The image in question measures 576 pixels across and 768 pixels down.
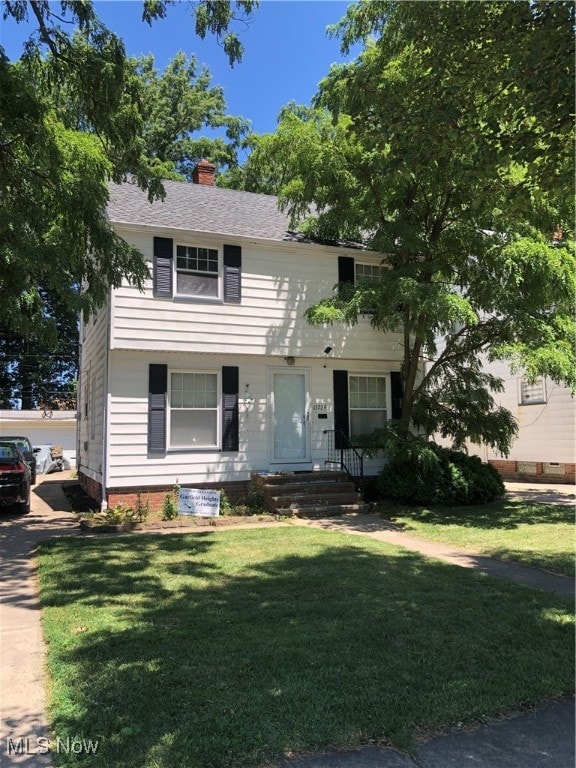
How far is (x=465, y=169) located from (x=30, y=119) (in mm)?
4947

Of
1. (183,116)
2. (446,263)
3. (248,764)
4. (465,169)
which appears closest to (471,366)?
(446,263)

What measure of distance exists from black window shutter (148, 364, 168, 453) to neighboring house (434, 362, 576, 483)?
9321 mm

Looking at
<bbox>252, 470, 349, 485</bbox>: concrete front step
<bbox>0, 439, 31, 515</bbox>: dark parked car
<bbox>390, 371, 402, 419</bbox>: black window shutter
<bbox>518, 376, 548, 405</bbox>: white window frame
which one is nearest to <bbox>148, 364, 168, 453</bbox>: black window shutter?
<bbox>252, 470, 349, 485</bbox>: concrete front step

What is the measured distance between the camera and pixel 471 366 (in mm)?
13062

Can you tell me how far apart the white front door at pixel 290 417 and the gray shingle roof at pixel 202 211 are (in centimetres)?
318

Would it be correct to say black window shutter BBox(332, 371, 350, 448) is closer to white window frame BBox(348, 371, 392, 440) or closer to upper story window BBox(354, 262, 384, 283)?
white window frame BBox(348, 371, 392, 440)

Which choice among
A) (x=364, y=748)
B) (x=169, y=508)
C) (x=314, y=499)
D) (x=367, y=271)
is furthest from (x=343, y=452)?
(x=364, y=748)

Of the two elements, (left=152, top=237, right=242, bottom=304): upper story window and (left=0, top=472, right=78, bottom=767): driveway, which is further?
(left=152, top=237, right=242, bottom=304): upper story window

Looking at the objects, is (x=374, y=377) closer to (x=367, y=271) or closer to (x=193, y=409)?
(x=367, y=271)

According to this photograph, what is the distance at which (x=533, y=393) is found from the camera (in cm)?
1794

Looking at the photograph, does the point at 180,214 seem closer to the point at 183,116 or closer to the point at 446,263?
the point at 446,263

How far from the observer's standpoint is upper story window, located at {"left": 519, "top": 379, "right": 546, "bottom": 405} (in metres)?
17.5

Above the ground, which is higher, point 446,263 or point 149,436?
point 446,263

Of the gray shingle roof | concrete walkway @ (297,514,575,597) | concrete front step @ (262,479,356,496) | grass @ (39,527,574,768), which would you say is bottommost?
concrete walkway @ (297,514,575,597)
